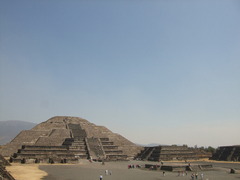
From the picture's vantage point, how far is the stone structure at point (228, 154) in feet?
167

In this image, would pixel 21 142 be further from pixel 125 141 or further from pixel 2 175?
pixel 2 175

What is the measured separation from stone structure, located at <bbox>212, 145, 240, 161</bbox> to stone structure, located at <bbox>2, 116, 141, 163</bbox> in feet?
64.1

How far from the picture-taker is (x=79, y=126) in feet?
224

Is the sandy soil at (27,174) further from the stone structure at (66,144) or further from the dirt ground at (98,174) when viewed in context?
the stone structure at (66,144)

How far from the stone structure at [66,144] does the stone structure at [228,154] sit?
64.1ft

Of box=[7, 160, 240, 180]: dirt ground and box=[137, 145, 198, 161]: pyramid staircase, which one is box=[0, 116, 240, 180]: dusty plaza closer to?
box=[137, 145, 198, 161]: pyramid staircase

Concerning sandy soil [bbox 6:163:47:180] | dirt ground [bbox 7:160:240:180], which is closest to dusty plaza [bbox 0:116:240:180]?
dirt ground [bbox 7:160:240:180]

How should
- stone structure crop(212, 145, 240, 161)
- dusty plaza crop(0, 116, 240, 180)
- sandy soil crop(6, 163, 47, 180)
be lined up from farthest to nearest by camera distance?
stone structure crop(212, 145, 240, 161)
dusty plaza crop(0, 116, 240, 180)
sandy soil crop(6, 163, 47, 180)

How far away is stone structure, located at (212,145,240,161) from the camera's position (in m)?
50.8

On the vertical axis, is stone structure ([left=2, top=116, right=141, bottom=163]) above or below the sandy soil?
above

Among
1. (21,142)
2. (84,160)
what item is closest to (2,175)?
(84,160)

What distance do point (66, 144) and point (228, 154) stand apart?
116 feet

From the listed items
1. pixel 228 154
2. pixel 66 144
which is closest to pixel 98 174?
pixel 66 144


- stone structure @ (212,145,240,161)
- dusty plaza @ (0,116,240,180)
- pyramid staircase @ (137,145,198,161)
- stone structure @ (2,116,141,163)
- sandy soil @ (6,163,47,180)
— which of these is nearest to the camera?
sandy soil @ (6,163,47,180)
